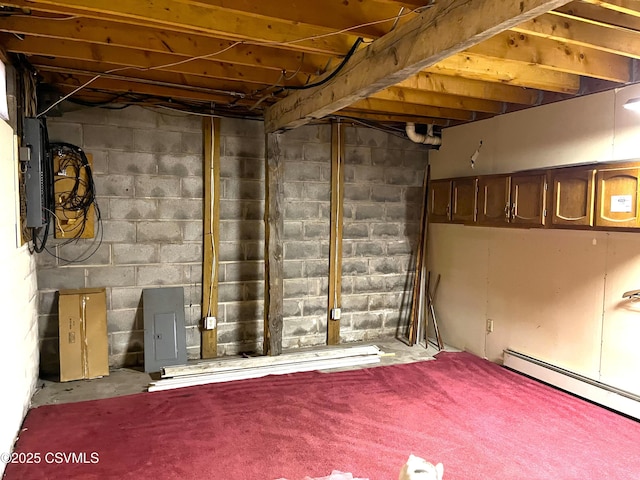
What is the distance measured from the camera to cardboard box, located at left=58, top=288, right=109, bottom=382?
3.66 meters

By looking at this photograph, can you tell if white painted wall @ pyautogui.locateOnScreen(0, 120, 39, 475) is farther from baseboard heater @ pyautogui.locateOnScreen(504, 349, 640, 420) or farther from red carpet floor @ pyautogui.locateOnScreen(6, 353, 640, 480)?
baseboard heater @ pyautogui.locateOnScreen(504, 349, 640, 420)

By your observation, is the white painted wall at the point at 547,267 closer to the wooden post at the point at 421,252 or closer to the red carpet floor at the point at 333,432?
the wooden post at the point at 421,252

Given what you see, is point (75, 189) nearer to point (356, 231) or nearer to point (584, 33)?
point (356, 231)

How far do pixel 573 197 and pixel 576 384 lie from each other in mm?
1442

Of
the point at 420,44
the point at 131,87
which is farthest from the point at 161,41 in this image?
the point at 420,44

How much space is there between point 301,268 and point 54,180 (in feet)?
7.64

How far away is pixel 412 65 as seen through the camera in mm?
2168

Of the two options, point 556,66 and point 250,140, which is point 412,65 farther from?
point 250,140

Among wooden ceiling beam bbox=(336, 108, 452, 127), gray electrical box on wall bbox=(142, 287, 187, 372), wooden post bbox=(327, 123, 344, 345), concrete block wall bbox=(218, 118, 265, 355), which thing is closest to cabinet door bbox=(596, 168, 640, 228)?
wooden ceiling beam bbox=(336, 108, 452, 127)

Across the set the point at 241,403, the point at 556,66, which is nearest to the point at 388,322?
the point at 241,403

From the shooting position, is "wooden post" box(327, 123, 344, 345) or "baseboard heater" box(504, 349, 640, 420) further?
"wooden post" box(327, 123, 344, 345)

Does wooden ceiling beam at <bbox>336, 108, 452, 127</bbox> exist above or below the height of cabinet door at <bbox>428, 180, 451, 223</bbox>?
above

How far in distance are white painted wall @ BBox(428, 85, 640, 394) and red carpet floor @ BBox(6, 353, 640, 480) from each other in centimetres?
44

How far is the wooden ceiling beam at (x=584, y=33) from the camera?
2467mm
